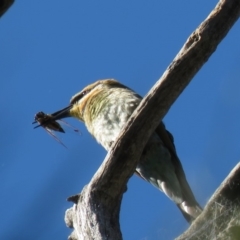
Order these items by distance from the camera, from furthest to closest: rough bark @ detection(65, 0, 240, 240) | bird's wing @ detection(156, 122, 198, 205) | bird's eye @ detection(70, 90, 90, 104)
A: bird's eye @ detection(70, 90, 90, 104) < bird's wing @ detection(156, 122, 198, 205) < rough bark @ detection(65, 0, 240, 240)

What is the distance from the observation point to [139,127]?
3.02 m

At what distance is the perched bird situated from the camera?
13.4ft

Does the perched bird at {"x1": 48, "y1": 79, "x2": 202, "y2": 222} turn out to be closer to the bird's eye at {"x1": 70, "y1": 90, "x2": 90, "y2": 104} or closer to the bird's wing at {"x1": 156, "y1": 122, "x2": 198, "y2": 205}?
the bird's wing at {"x1": 156, "y1": 122, "x2": 198, "y2": 205}

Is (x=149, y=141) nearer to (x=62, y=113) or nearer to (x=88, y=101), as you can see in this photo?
(x=88, y=101)

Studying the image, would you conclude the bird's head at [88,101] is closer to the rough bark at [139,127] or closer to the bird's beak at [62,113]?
the bird's beak at [62,113]


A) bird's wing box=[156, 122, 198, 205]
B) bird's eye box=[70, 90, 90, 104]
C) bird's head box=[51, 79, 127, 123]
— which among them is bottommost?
bird's wing box=[156, 122, 198, 205]

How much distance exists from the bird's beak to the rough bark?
105 inches

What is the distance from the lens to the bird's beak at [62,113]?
5.76 meters

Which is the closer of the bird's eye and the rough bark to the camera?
the rough bark

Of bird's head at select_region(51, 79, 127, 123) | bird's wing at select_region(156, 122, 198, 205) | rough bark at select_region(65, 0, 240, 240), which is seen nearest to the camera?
rough bark at select_region(65, 0, 240, 240)

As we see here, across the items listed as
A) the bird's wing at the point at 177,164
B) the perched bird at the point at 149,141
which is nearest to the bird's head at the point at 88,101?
the perched bird at the point at 149,141

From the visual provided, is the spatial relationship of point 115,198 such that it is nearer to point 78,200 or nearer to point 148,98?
point 78,200

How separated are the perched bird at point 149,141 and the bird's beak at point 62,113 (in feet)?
1.33

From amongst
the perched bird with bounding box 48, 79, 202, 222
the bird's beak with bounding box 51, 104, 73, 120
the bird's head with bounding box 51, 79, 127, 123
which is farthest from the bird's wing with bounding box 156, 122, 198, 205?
the bird's beak with bounding box 51, 104, 73, 120
